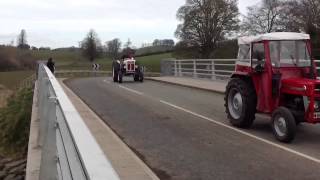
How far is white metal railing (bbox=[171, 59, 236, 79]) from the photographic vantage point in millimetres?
28889

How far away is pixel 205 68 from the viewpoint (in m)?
33.7

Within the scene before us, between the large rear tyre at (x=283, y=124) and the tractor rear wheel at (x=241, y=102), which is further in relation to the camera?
the tractor rear wheel at (x=241, y=102)

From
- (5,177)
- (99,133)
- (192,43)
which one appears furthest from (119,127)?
(192,43)

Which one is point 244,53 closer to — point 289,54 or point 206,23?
point 289,54

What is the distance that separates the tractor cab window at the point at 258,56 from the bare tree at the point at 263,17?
182 feet

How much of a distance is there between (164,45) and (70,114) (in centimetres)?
9327

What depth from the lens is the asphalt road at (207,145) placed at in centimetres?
877

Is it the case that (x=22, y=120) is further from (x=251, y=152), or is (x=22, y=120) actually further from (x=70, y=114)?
(x=70, y=114)

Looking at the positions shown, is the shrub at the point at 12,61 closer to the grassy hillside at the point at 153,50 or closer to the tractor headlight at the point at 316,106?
the grassy hillside at the point at 153,50

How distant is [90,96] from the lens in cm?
2286

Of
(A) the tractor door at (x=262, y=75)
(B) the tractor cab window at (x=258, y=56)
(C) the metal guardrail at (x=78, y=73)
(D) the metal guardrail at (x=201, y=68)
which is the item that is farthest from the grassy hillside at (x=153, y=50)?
(A) the tractor door at (x=262, y=75)

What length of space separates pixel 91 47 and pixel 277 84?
300 feet

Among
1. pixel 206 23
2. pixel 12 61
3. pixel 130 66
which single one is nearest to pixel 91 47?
pixel 12 61

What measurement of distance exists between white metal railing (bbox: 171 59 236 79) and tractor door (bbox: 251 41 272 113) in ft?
42.5
